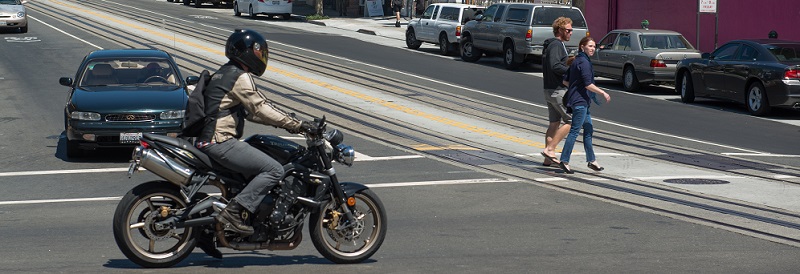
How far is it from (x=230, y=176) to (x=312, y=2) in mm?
53561

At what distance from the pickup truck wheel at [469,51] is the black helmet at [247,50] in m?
25.4

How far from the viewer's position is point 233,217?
7.89 metres

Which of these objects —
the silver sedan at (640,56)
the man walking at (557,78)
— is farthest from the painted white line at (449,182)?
the silver sedan at (640,56)

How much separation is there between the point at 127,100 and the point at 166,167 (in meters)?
7.59

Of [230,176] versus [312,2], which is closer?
[230,176]

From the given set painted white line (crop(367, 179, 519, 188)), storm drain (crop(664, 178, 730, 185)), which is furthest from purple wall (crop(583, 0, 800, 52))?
painted white line (crop(367, 179, 519, 188))

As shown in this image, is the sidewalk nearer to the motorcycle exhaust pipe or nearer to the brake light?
the brake light

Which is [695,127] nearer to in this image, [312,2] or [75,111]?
[75,111]

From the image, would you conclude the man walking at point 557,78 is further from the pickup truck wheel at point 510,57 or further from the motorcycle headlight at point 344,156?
the pickup truck wheel at point 510,57

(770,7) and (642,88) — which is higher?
(770,7)

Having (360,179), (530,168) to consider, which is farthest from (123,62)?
(530,168)

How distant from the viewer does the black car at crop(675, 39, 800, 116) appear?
68.7 feet

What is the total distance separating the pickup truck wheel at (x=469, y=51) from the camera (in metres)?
33.3

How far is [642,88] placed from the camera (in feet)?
90.0
